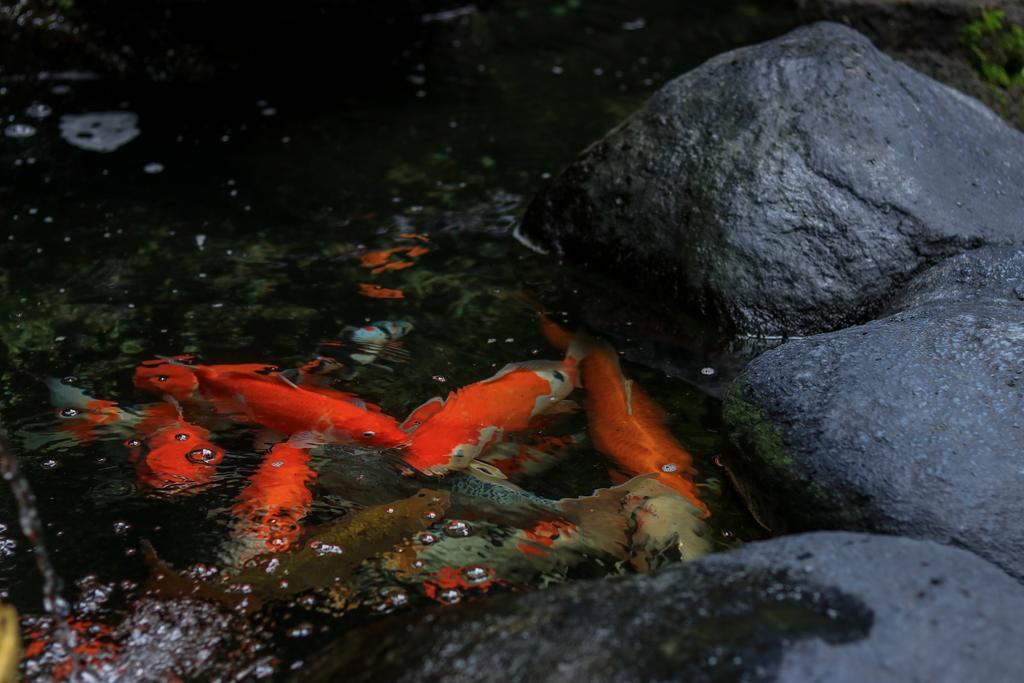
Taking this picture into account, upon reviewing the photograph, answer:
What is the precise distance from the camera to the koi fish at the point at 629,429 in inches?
151

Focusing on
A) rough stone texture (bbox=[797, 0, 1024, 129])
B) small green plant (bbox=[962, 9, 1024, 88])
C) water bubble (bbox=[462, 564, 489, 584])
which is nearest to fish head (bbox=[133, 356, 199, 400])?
water bubble (bbox=[462, 564, 489, 584])

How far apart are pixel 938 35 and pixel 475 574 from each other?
5677mm

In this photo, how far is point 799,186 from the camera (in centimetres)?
464

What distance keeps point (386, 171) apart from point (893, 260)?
3.17 meters

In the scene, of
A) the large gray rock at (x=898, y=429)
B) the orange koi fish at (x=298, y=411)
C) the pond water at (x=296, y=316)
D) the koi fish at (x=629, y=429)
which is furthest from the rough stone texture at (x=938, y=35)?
the orange koi fish at (x=298, y=411)

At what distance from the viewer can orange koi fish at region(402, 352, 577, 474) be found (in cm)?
388

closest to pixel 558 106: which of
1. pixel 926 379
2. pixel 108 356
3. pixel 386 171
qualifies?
pixel 386 171

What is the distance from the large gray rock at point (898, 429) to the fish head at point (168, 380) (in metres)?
2.22

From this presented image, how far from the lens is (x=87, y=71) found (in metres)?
7.74

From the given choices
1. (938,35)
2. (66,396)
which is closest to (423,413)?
(66,396)

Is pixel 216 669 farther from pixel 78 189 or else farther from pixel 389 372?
pixel 78 189

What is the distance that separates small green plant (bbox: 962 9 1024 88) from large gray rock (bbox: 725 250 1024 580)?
343 cm

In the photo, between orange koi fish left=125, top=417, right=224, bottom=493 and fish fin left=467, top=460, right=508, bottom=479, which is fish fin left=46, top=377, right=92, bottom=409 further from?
fish fin left=467, top=460, right=508, bottom=479

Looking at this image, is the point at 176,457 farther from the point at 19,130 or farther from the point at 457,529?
the point at 19,130
